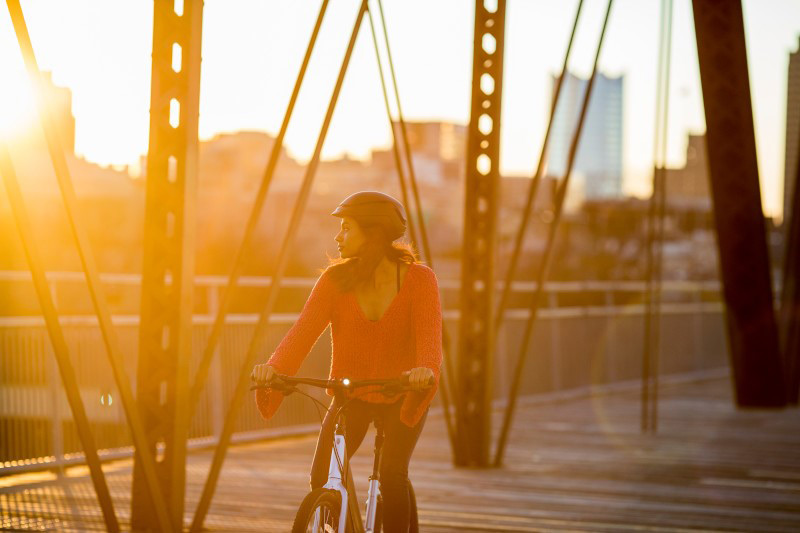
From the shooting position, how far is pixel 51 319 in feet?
26.5

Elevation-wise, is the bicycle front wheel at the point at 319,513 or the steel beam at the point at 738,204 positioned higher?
the steel beam at the point at 738,204

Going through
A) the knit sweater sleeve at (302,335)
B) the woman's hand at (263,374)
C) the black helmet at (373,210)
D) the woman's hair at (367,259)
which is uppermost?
the black helmet at (373,210)

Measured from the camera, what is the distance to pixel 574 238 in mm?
139125

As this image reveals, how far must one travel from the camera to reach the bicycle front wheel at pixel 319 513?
4.89 m

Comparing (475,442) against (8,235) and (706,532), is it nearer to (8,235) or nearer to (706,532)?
(706,532)

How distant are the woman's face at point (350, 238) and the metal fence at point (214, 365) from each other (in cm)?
333

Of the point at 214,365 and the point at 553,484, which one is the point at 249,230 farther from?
the point at 214,365

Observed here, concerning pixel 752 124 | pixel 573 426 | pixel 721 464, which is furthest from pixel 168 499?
pixel 752 124

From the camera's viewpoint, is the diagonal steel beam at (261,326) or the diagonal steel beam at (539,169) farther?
the diagonal steel beam at (539,169)

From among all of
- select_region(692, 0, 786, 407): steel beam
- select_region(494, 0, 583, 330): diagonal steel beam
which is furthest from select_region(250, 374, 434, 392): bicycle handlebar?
select_region(692, 0, 786, 407): steel beam

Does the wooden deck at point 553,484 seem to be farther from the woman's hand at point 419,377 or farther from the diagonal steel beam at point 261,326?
the woman's hand at point 419,377

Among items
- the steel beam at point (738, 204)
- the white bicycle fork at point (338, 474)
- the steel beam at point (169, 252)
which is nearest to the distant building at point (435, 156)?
the steel beam at point (738, 204)

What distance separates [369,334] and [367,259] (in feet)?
0.96

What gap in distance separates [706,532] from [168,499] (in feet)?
11.2
